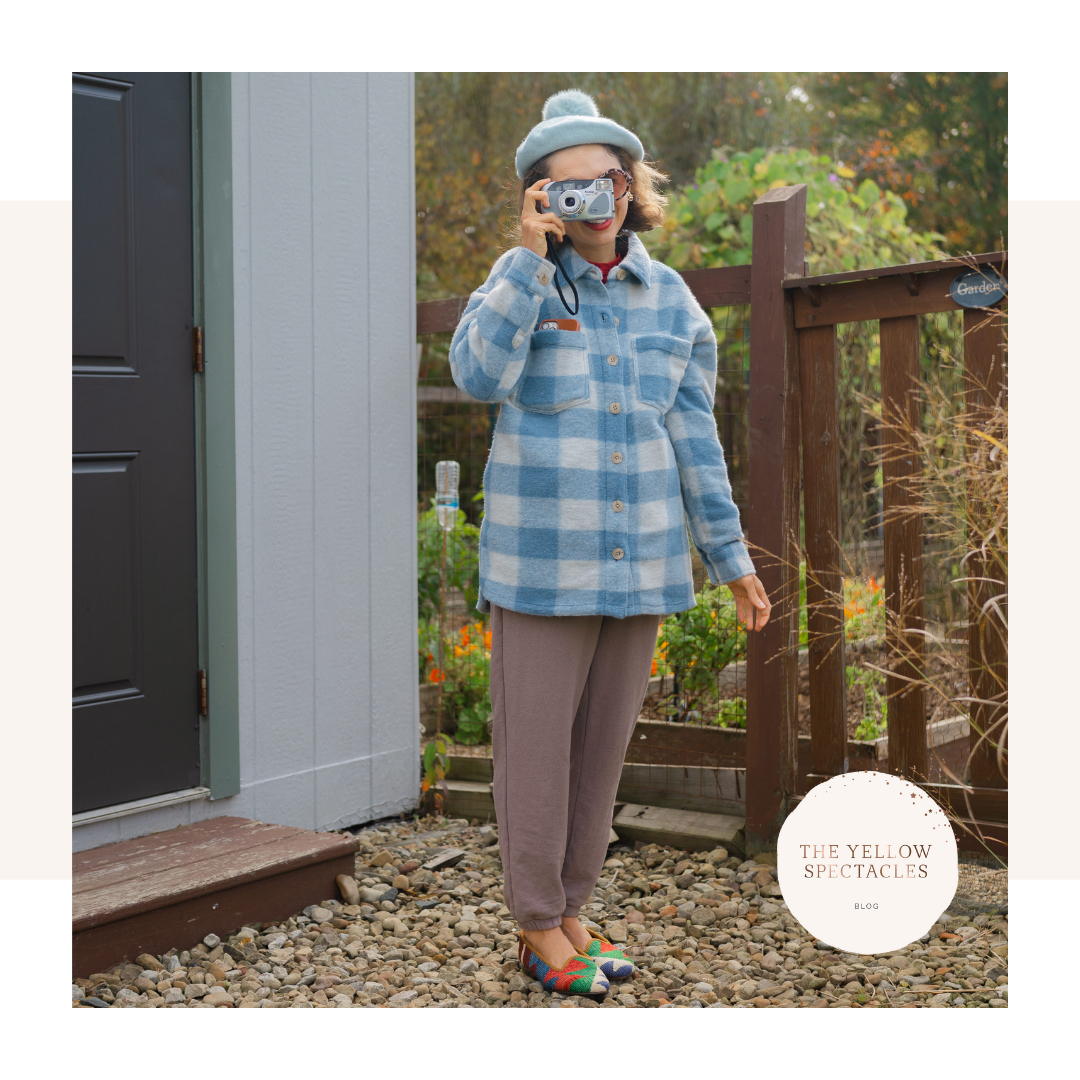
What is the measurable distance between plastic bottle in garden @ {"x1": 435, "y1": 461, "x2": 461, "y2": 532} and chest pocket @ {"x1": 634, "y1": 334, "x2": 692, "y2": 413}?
133 centimetres

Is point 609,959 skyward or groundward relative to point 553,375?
groundward

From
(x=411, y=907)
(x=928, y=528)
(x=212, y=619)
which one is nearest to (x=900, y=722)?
(x=928, y=528)

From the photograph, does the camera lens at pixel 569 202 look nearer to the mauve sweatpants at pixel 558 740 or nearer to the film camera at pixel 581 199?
the film camera at pixel 581 199

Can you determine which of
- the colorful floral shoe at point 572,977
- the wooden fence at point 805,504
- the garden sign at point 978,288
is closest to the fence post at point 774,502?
the wooden fence at point 805,504

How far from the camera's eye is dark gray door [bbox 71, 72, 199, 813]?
265 centimetres

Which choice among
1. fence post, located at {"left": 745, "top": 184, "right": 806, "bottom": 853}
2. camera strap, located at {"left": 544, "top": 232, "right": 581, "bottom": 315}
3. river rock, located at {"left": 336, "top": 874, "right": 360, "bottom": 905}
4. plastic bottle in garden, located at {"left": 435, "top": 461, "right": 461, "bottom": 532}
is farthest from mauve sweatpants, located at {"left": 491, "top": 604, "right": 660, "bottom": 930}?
plastic bottle in garden, located at {"left": 435, "top": 461, "right": 461, "bottom": 532}

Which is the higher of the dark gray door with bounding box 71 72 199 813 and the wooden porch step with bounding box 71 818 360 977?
the dark gray door with bounding box 71 72 199 813

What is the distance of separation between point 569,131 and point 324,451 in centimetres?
146

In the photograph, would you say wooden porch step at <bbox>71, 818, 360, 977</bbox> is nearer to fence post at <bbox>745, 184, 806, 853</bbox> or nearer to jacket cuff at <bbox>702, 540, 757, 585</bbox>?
fence post at <bbox>745, 184, 806, 853</bbox>

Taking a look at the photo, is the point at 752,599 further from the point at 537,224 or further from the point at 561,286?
the point at 537,224

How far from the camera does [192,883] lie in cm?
244

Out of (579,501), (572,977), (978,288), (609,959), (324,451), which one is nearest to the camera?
Answer: (579,501)

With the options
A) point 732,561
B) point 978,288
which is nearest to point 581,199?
point 732,561

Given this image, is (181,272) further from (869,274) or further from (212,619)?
(869,274)
